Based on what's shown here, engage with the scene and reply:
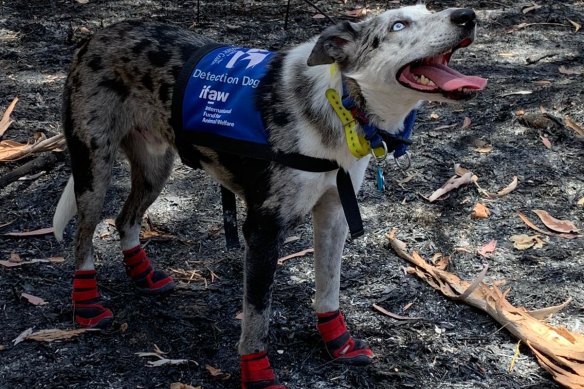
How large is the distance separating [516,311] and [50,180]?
10.6 ft

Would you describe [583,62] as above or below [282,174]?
below

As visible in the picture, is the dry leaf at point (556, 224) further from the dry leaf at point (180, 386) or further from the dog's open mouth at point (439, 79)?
the dry leaf at point (180, 386)

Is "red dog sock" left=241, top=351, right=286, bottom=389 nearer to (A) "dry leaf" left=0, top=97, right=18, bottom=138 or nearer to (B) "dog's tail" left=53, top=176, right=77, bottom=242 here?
(B) "dog's tail" left=53, top=176, right=77, bottom=242

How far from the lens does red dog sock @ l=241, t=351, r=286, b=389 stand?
3.71 meters

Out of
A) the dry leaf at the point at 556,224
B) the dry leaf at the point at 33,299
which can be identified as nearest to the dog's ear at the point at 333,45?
the dry leaf at the point at 33,299

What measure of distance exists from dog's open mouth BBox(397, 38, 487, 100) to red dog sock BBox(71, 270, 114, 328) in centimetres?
204

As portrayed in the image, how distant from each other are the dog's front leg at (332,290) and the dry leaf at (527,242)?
1421 millimetres

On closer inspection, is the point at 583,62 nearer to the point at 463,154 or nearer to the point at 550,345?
the point at 463,154

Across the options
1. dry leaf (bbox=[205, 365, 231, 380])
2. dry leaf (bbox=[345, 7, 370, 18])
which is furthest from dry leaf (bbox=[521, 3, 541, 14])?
dry leaf (bbox=[205, 365, 231, 380])

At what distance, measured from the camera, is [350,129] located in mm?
3426

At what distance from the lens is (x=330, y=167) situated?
3520 millimetres

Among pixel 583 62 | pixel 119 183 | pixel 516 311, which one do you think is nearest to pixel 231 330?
pixel 516 311

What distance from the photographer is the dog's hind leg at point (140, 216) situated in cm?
455

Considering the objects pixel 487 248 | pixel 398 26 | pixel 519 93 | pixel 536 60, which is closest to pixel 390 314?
pixel 487 248
